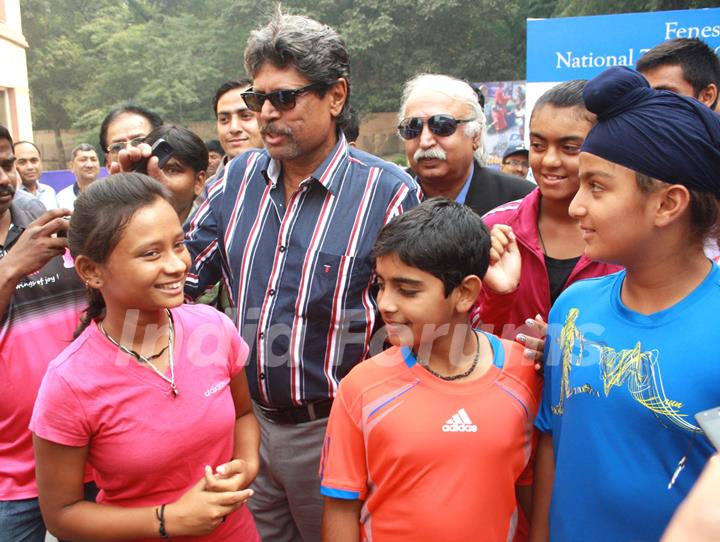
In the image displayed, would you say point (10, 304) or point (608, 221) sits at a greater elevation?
point (608, 221)

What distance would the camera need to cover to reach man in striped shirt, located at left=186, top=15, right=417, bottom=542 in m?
2.57

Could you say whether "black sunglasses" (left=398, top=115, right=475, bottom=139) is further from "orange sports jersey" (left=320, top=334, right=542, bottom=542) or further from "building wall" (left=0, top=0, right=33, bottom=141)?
"building wall" (left=0, top=0, right=33, bottom=141)

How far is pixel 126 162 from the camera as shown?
2.69 metres

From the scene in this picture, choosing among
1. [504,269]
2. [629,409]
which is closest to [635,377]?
[629,409]

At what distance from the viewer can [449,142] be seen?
3.28 metres

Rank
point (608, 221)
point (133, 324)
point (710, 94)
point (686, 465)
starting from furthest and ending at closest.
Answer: point (710, 94), point (133, 324), point (608, 221), point (686, 465)

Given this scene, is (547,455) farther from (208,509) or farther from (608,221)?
(208,509)

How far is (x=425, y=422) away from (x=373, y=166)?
1.15 meters

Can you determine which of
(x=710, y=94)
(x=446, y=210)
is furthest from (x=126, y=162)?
(x=710, y=94)

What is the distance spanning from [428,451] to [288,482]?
0.89 metres

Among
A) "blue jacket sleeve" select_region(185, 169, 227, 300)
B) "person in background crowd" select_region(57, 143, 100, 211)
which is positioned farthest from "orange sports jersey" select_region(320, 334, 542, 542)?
"person in background crowd" select_region(57, 143, 100, 211)

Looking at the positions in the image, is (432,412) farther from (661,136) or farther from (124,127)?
(124,127)

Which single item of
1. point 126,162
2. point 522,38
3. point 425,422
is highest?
point 522,38

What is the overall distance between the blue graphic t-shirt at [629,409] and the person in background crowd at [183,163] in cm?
236
